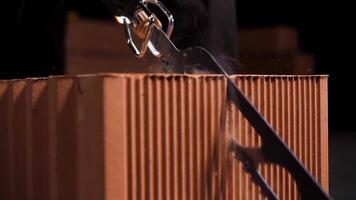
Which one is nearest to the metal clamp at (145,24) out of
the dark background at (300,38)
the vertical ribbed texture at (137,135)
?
the vertical ribbed texture at (137,135)

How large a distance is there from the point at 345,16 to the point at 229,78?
7.21m

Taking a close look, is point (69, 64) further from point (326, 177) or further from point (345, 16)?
Answer: point (326, 177)

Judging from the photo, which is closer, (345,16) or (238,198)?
(238,198)

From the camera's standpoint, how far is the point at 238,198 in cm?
198

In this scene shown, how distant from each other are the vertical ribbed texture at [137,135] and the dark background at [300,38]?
2.26m

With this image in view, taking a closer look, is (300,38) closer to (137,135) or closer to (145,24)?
(145,24)

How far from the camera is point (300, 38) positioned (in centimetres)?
803

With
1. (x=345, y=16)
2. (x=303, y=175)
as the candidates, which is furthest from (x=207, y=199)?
(x=345, y=16)

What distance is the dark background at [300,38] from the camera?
5.39 metres

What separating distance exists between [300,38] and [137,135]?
660 cm

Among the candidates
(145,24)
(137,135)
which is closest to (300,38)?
(145,24)

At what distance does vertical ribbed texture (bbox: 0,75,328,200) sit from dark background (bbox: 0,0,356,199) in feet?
7.40

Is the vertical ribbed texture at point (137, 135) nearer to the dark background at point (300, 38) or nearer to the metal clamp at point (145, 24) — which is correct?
the metal clamp at point (145, 24)

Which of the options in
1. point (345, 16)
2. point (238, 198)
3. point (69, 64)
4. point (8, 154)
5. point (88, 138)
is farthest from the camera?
point (345, 16)
